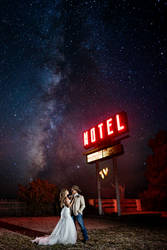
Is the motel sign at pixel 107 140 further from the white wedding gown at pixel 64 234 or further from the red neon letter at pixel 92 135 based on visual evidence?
the white wedding gown at pixel 64 234

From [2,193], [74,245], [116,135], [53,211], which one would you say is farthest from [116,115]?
[2,193]

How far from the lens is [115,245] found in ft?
23.5

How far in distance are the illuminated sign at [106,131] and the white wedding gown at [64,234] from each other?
9.24 m

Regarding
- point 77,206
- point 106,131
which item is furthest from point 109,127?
point 77,206

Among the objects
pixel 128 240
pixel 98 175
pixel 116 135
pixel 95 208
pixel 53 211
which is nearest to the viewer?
pixel 128 240

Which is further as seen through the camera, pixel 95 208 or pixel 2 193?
pixel 2 193

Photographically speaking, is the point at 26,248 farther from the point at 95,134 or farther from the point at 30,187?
the point at 30,187

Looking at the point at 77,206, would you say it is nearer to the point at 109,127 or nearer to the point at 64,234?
the point at 64,234

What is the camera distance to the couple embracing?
7.30 meters

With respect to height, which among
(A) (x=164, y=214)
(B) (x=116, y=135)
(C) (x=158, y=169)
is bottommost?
(A) (x=164, y=214)

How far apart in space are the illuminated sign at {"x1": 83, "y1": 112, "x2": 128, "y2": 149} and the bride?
8.99 meters

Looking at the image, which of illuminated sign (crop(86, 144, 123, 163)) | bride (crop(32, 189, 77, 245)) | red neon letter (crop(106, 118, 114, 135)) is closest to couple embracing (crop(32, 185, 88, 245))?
bride (crop(32, 189, 77, 245))

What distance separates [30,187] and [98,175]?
8.58 meters

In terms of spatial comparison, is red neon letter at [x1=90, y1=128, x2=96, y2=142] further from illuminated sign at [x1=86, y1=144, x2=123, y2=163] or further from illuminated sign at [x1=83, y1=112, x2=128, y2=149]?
illuminated sign at [x1=86, y1=144, x2=123, y2=163]
